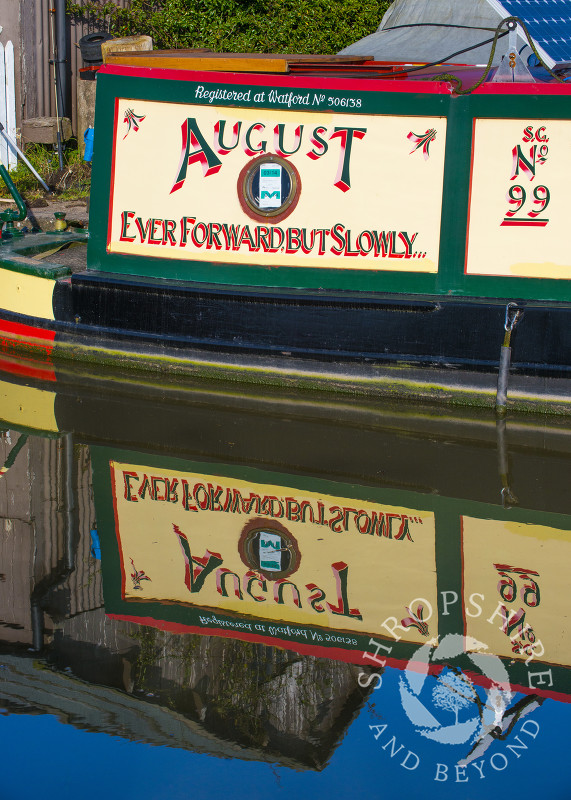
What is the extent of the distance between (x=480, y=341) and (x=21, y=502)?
2.82m

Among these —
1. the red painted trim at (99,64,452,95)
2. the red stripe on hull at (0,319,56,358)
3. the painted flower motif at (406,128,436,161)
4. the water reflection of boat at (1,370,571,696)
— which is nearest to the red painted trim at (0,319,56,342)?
the red stripe on hull at (0,319,56,358)

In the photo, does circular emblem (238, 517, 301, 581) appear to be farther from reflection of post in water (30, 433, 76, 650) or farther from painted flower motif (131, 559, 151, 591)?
reflection of post in water (30, 433, 76, 650)

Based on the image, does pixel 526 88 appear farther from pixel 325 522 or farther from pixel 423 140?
pixel 325 522

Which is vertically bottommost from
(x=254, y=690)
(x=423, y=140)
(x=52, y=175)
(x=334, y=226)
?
(x=254, y=690)

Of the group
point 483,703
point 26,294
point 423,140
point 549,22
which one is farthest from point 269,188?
point 549,22

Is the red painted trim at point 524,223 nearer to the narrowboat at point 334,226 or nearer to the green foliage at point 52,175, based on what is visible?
the narrowboat at point 334,226

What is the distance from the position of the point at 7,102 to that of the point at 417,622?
8.60 m

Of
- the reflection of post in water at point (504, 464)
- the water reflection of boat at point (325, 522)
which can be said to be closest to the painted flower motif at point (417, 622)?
the water reflection of boat at point (325, 522)

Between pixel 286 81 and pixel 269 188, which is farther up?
pixel 286 81

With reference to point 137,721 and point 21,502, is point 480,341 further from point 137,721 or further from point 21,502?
point 137,721

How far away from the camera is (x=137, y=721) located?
134 inches

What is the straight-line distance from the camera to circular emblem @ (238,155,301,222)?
6.32m

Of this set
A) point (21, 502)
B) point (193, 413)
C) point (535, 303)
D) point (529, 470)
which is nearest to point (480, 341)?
point (535, 303)

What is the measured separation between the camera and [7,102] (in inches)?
424
